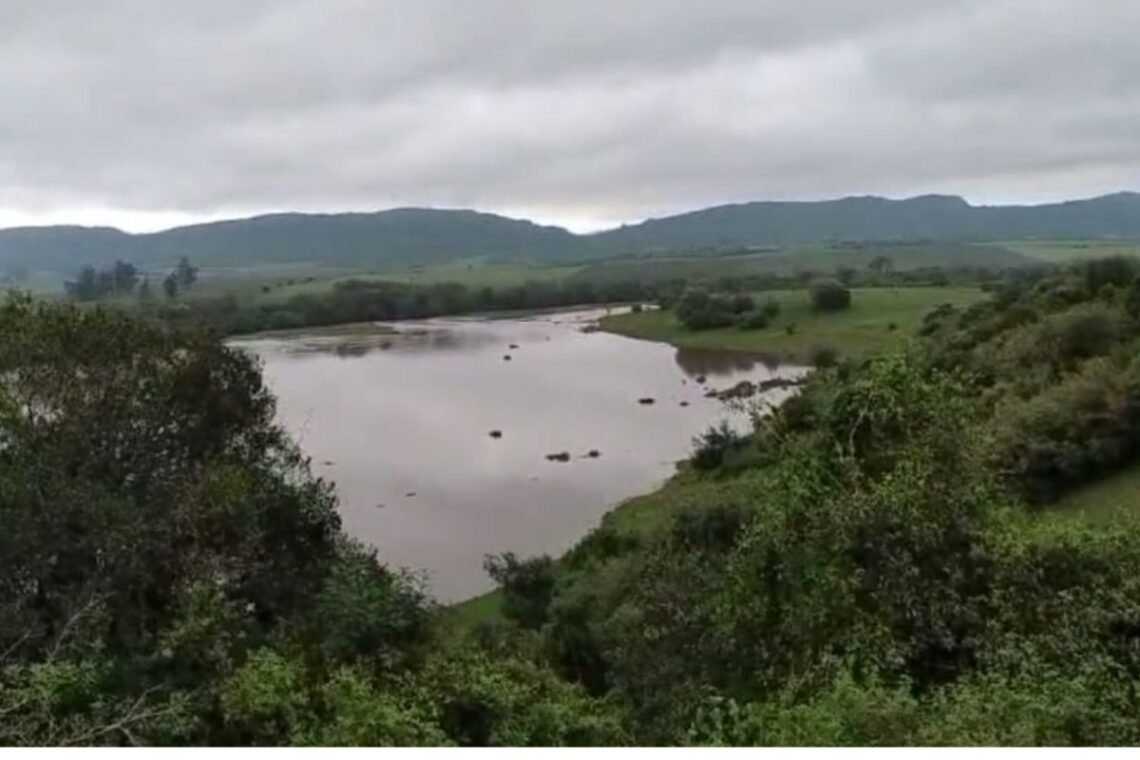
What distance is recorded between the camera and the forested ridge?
306cm

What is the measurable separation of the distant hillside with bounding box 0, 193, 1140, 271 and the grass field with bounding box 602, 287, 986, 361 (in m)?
37.0

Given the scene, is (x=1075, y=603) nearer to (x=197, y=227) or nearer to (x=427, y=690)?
(x=427, y=690)

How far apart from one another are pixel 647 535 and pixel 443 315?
3000 centimetres

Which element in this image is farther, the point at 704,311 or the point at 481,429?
the point at 704,311

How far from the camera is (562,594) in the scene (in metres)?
6.75

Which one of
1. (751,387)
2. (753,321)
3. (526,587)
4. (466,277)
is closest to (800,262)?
(466,277)

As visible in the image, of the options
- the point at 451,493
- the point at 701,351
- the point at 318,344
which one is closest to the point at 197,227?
the point at 318,344

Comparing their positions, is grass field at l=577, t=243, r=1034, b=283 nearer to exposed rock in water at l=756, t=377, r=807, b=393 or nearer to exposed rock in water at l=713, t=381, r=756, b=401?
exposed rock in water at l=756, t=377, r=807, b=393

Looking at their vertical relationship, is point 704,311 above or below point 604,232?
below

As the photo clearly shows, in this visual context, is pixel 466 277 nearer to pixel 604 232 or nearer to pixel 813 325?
pixel 813 325

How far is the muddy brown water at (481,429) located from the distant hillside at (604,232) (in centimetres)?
3973

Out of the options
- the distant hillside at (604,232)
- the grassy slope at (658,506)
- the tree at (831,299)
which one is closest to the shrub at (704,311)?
the tree at (831,299)

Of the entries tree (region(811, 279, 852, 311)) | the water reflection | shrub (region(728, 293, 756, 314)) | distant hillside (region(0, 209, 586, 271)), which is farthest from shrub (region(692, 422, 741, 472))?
distant hillside (region(0, 209, 586, 271))

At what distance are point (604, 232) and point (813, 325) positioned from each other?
76.6 m
